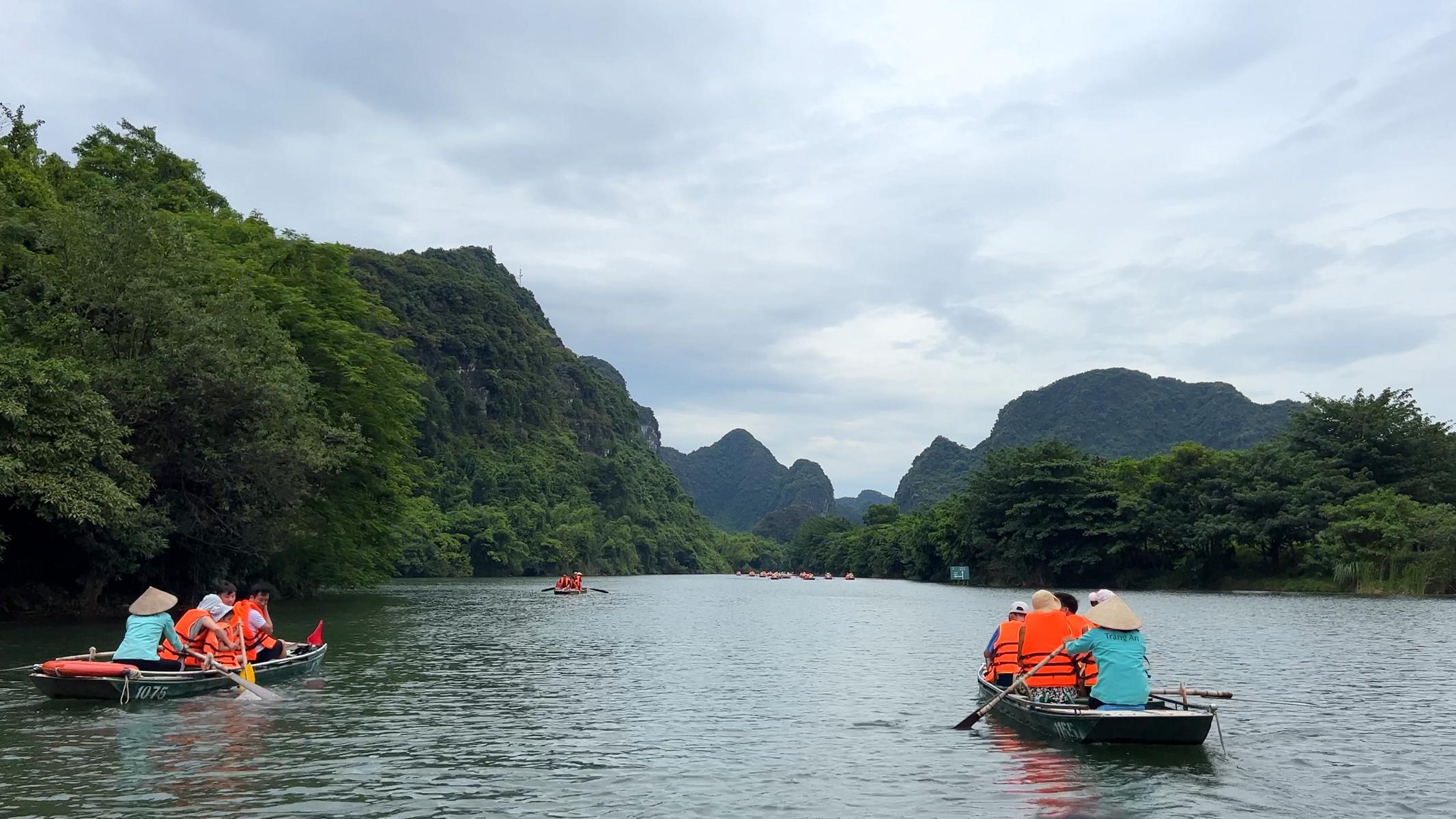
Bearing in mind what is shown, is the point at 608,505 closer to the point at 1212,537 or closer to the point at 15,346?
the point at 1212,537

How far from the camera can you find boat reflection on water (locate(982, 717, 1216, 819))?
10.1 metres

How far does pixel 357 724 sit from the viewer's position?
46.6ft

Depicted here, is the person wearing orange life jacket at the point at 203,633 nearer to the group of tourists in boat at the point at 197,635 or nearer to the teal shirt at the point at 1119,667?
the group of tourists in boat at the point at 197,635

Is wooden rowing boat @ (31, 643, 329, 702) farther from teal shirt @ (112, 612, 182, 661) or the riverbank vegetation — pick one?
the riverbank vegetation

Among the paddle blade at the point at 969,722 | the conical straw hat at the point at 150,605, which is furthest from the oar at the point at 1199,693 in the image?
the conical straw hat at the point at 150,605

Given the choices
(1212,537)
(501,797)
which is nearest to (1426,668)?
(501,797)

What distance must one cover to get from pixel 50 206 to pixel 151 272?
5413mm

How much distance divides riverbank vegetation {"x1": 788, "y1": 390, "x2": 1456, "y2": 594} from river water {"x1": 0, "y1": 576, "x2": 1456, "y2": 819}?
28.3m

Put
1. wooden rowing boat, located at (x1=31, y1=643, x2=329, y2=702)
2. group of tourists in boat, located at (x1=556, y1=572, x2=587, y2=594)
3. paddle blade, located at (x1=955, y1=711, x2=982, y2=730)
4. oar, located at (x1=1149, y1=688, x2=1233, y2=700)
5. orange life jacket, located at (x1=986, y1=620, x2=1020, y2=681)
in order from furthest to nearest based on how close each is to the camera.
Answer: group of tourists in boat, located at (x1=556, y1=572, x2=587, y2=594)
orange life jacket, located at (x1=986, y1=620, x2=1020, y2=681)
wooden rowing boat, located at (x1=31, y1=643, x2=329, y2=702)
paddle blade, located at (x1=955, y1=711, x2=982, y2=730)
oar, located at (x1=1149, y1=688, x2=1233, y2=700)

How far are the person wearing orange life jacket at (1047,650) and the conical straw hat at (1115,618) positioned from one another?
1099 millimetres

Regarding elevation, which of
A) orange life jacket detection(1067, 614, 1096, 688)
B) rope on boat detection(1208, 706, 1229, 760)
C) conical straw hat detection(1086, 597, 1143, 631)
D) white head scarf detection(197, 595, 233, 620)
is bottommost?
rope on boat detection(1208, 706, 1229, 760)

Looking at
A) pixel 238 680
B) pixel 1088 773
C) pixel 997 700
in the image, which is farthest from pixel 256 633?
pixel 1088 773

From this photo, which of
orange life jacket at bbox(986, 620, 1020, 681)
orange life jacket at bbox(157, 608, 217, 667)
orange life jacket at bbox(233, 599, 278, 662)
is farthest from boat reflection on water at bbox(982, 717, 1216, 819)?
orange life jacket at bbox(233, 599, 278, 662)

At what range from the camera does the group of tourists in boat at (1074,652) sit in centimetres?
1267
